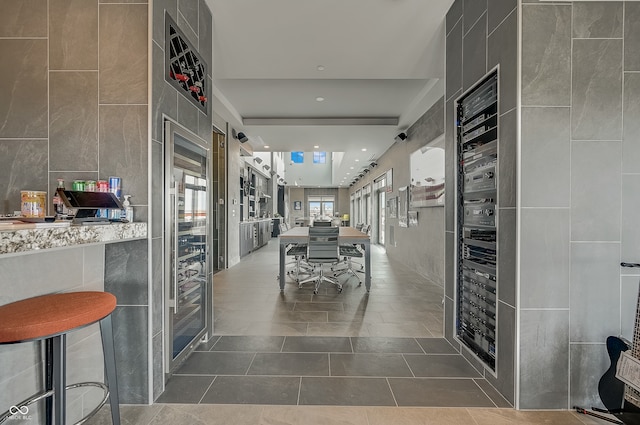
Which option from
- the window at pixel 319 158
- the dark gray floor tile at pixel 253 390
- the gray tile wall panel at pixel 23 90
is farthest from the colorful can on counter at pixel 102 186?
the window at pixel 319 158

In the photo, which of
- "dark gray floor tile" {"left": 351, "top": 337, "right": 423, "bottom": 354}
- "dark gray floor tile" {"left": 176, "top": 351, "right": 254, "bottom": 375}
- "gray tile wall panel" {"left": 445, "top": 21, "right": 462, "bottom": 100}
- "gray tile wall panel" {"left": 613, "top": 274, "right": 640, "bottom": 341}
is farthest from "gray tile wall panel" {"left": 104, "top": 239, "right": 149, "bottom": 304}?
"gray tile wall panel" {"left": 613, "top": 274, "right": 640, "bottom": 341}

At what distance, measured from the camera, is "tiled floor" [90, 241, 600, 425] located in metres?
1.60

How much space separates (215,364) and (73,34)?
7.60 feet

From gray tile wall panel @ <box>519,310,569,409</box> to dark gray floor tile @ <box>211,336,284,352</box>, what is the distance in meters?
1.69

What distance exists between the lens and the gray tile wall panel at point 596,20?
65.2 inches

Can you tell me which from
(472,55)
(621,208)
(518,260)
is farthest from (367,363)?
(472,55)

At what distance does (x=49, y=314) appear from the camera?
1.05 meters

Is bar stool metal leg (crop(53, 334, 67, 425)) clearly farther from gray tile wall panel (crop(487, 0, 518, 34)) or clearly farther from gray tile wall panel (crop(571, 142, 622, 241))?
gray tile wall panel (crop(487, 0, 518, 34))

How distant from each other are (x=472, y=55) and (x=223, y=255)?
5.05m

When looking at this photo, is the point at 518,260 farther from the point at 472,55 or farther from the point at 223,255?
the point at 223,255

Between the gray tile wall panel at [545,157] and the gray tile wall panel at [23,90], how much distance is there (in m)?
2.77

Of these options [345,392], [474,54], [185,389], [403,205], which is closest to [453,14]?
[474,54]

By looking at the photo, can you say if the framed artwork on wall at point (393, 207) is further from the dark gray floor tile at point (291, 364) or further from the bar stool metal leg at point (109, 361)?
the bar stool metal leg at point (109, 361)

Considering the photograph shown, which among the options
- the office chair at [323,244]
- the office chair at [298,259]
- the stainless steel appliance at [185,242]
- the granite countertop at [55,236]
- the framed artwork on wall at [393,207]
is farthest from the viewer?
the framed artwork on wall at [393,207]
